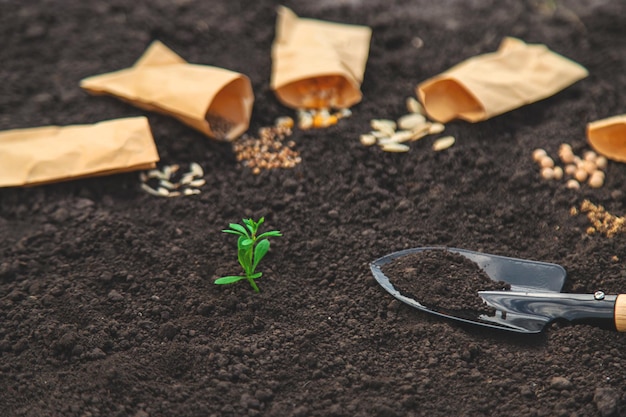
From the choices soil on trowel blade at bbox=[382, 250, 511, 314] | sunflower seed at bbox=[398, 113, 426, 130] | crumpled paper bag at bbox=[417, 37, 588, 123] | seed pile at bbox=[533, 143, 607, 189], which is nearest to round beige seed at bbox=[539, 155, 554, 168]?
seed pile at bbox=[533, 143, 607, 189]

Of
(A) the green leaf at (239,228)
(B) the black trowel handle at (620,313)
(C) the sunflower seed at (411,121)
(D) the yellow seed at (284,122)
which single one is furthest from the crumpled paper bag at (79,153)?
(B) the black trowel handle at (620,313)

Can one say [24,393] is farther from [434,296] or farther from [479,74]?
[479,74]

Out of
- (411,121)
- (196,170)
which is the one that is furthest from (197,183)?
(411,121)

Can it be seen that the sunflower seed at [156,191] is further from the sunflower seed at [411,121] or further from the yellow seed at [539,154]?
the yellow seed at [539,154]

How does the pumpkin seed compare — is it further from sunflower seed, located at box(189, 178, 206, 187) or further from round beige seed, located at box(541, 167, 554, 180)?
sunflower seed, located at box(189, 178, 206, 187)

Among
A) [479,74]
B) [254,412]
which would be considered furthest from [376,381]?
[479,74]

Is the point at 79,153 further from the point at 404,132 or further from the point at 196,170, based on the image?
the point at 404,132

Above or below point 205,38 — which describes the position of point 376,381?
below
